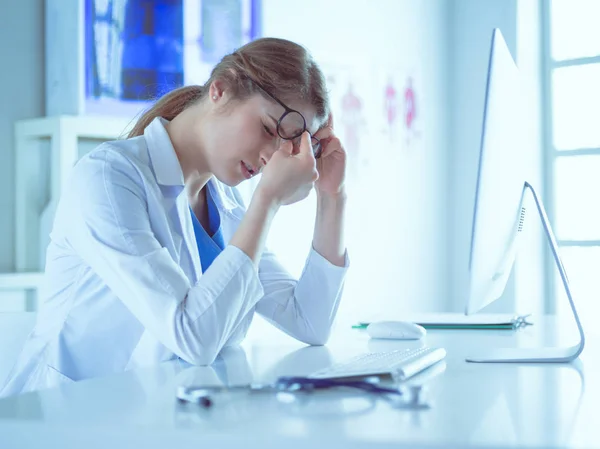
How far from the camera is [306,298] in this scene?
1.56 meters

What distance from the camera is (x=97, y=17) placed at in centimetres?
252

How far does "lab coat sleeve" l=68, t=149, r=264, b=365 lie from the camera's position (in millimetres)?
1184

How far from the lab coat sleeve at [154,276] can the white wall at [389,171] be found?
214cm

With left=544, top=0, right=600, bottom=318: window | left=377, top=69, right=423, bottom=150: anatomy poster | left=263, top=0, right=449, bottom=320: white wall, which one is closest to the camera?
left=263, top=0, right=449, bottom=320: white wall

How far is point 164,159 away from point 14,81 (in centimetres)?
126

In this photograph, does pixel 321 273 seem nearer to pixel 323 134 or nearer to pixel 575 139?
pixel 323 134

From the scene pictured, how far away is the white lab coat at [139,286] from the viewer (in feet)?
3.92

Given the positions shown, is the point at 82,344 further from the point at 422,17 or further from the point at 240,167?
the point at 422,17

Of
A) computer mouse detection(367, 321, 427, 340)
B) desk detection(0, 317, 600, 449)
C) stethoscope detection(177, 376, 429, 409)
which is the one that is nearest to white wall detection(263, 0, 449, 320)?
computer mouse detection(367, 321, 427, 340)

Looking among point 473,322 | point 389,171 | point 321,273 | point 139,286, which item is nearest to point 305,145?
point 321,273

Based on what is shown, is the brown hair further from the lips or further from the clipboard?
the clipboard

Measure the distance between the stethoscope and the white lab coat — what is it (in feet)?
0.96

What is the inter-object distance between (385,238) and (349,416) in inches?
133

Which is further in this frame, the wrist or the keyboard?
the wrist
